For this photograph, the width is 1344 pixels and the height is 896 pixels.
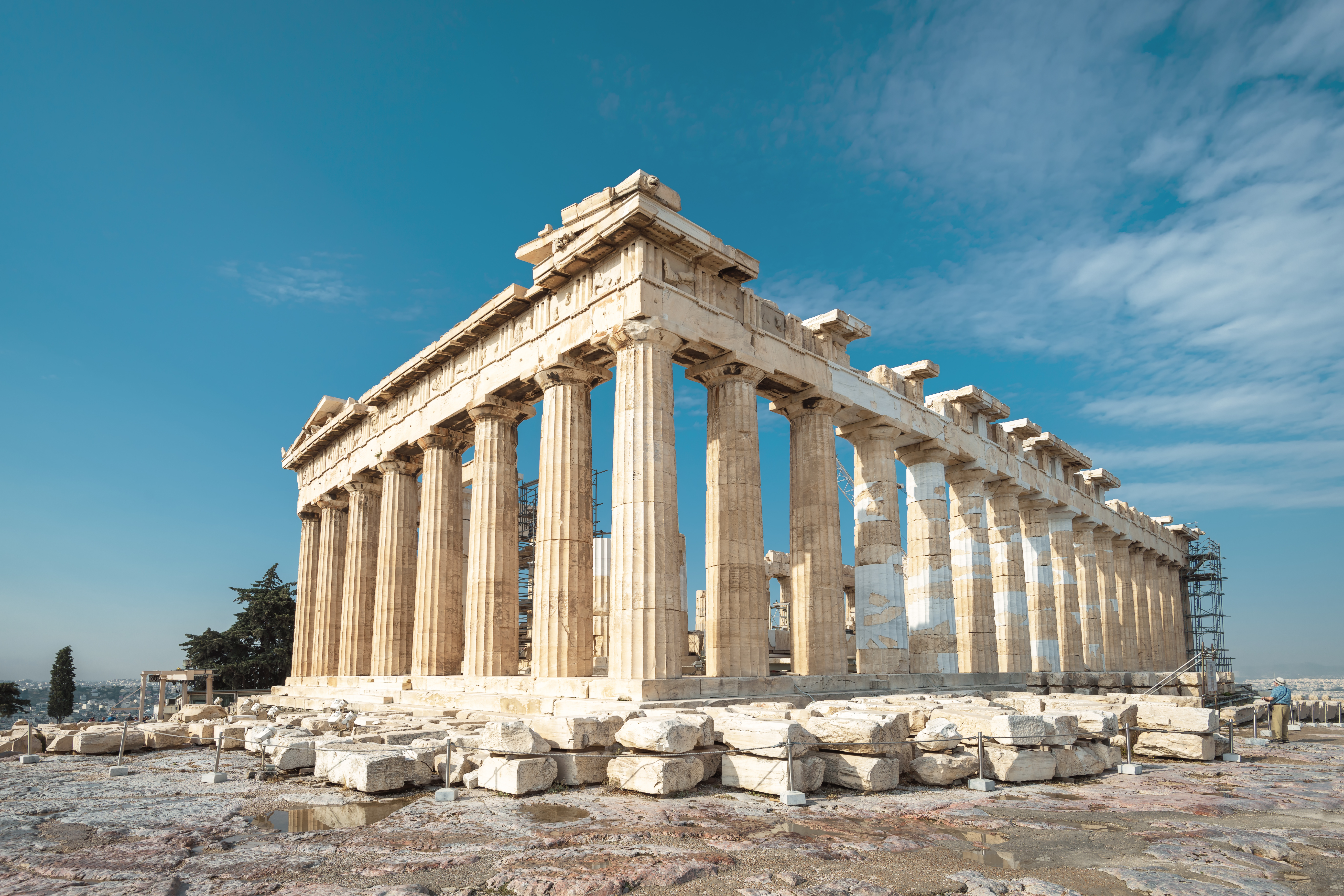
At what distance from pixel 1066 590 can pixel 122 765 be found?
30681 millimetres

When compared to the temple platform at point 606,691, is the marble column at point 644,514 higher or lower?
higher

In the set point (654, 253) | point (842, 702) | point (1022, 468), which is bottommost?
point (842, 702)

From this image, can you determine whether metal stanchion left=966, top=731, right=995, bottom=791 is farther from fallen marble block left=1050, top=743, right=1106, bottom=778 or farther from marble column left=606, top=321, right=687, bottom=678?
marble column left=606, top=321, right=687, bottom=678

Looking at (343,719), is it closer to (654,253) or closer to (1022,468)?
(654,253)

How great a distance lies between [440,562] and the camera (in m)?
23.8

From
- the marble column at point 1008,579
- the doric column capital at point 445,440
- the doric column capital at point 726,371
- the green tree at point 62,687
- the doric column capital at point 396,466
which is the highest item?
the doric column capital at point 726,371

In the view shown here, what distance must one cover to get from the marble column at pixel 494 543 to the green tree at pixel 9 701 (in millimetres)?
33875

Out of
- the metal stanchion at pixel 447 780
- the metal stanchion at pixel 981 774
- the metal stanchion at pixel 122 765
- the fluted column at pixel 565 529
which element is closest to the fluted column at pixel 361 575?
the fluted column at pixel 565 529

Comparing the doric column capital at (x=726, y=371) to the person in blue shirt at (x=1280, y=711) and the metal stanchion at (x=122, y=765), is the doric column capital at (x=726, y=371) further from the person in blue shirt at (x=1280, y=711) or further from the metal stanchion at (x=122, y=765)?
the metal stanchion at (x=122, y=765)

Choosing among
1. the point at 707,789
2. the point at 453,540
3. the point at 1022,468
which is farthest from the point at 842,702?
the point at 1022,468

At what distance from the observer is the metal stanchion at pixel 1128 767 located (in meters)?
11.7

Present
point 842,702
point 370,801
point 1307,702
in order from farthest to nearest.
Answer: point 1307,702 → point 842,702 → point 370,801

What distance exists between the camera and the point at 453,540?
24.1 m

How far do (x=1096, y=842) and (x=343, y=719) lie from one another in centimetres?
1284
